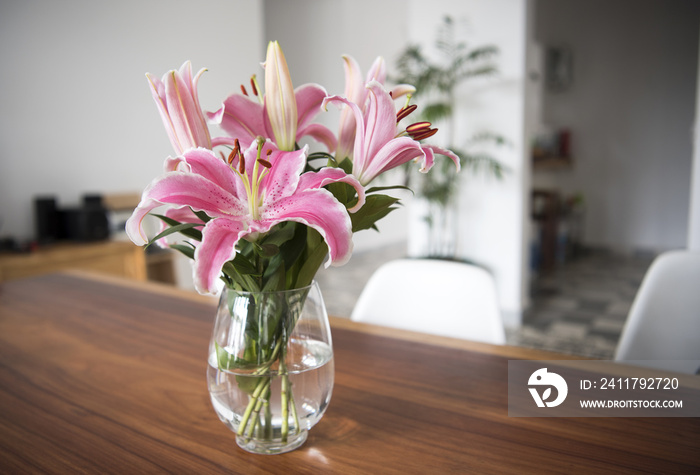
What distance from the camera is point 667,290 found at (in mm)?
1238

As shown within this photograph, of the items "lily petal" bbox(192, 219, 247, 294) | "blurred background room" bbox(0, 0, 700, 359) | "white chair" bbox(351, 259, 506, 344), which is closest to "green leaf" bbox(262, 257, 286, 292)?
"lily petal" bbox(192, 219, 247, 294)

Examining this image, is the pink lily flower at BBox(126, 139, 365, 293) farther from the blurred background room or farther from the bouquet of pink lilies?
the blurred background room

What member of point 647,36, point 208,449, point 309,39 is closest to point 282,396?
point 208,449

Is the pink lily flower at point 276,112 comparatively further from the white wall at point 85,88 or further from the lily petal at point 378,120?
the white wall at point 85,88

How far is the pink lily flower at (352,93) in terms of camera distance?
2.11 feet

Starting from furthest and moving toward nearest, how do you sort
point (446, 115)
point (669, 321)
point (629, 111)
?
1. point (629, 111)
2. point (446, 115)
3. point (669, 321)

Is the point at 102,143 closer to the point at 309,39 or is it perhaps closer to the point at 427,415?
the point at 309,39

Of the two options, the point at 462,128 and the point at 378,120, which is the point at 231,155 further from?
the point at 462,128

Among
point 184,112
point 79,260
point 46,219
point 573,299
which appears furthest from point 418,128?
point 573,299

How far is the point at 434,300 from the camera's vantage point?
1.34 metres

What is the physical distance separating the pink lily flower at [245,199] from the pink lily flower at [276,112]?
5cm

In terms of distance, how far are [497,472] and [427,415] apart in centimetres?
16

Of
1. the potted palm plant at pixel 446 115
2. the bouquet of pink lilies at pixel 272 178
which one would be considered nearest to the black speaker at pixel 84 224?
the potted palm plant at pixel 446 115

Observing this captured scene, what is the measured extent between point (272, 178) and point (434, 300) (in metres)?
0.86
